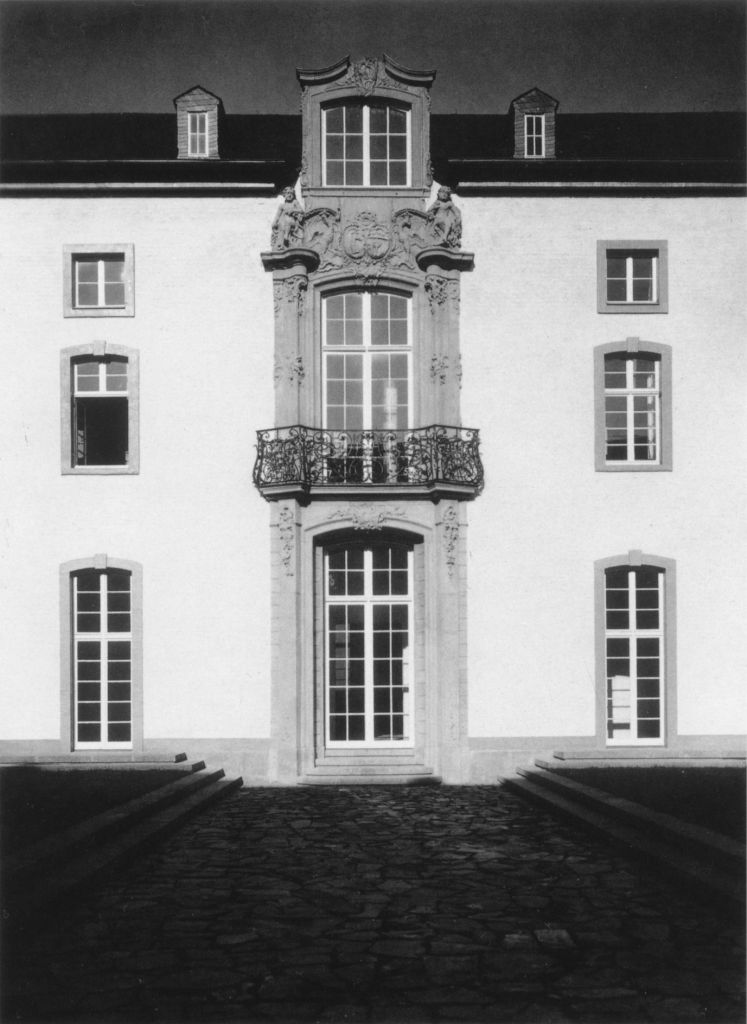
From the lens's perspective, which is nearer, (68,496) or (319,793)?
(319,793)

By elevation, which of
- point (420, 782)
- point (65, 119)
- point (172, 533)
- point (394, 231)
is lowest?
point (420, 782)

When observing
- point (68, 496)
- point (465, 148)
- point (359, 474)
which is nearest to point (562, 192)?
point (465, 148)

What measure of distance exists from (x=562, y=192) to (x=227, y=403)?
20.2 feet

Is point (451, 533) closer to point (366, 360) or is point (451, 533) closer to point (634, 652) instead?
point (366, 360)

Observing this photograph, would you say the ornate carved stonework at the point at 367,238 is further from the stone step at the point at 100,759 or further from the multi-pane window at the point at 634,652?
the stone step at the point at 100,759

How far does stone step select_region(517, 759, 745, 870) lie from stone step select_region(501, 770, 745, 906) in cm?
3

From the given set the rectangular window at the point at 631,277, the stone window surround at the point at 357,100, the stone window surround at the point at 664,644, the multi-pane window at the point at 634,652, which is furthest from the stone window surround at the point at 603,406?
the stone window surround at the point at 357,100

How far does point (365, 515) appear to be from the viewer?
14906 mm

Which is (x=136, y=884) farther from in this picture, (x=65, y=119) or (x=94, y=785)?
(x=65, y=119)

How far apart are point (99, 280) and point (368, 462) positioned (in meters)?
5.12

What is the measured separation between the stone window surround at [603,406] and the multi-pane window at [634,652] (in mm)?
1544

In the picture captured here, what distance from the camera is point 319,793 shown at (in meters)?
13.6

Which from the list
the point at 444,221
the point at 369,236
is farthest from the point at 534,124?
the point at 369,236

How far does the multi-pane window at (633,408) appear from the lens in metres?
15.4
